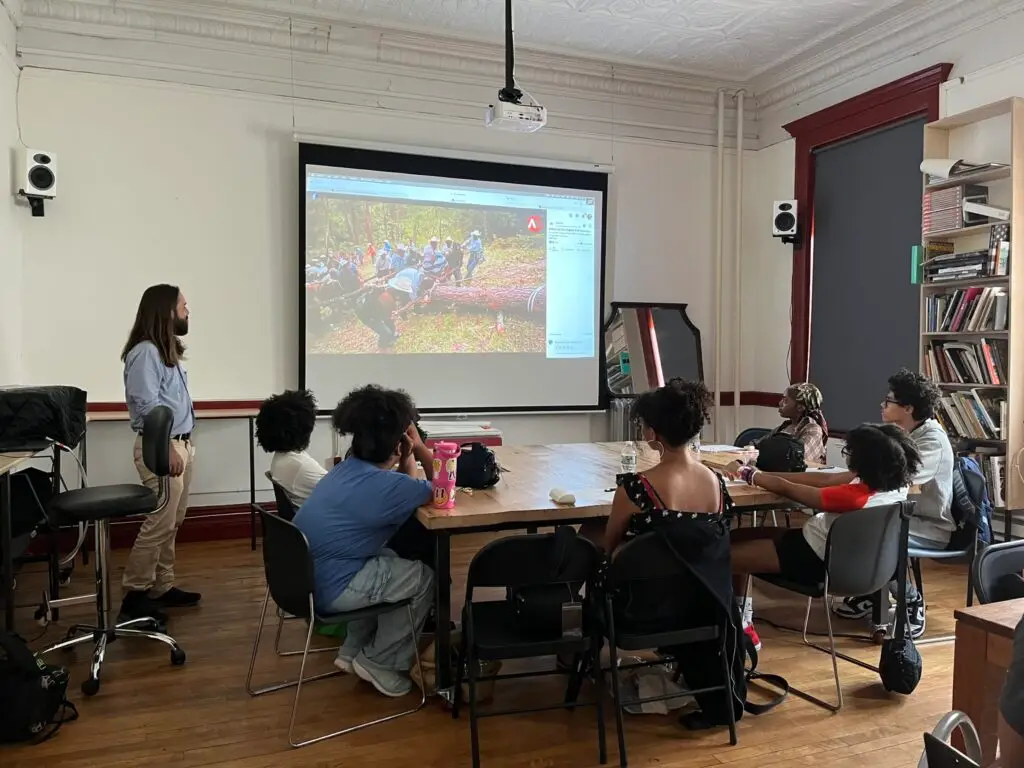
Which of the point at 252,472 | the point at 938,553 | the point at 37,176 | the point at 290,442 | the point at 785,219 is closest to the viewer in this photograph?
the point at 290,442

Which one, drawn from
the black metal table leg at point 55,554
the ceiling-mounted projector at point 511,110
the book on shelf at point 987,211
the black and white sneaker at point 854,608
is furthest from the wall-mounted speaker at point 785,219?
the black metal table leg at point 55,554

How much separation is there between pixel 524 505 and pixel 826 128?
14.3 feet

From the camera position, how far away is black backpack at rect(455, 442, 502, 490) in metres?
2.89

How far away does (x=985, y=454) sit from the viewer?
415 cm

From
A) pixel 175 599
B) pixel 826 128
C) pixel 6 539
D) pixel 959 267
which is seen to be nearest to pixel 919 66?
pixel 826 128

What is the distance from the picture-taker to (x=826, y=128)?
5.55 meters

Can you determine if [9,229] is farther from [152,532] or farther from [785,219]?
[785,219]

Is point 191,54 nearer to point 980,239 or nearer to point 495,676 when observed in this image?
point 495,676

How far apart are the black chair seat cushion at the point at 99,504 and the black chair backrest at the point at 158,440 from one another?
0.36ft


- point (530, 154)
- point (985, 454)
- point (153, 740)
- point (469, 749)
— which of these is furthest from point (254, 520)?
point (985, 454)

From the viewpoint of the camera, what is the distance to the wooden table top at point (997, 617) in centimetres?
161

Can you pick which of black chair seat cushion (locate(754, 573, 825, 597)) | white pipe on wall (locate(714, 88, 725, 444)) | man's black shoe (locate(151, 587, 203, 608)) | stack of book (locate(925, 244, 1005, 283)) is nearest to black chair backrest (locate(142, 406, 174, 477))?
man's black shoe (locate(151, 587, 203, 608))

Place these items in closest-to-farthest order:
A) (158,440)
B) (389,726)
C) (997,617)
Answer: (997,617) < (389,726) < (158,440)

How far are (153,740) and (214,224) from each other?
342cm
